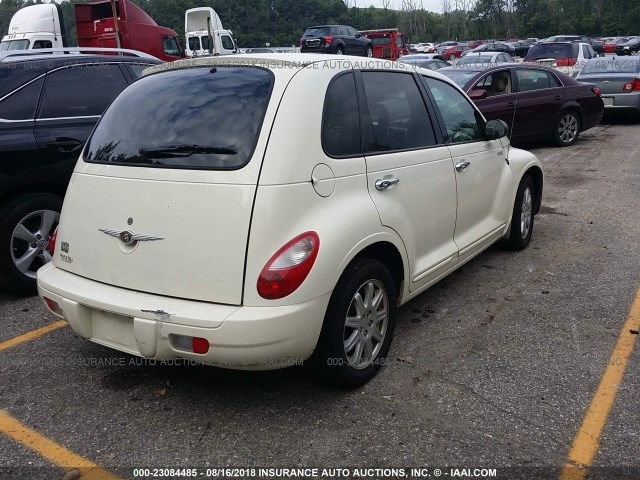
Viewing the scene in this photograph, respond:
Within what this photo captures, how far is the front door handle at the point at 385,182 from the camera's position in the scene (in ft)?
10.9

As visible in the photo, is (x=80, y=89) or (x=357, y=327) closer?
(x=357, y=327)

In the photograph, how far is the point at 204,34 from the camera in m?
24.2

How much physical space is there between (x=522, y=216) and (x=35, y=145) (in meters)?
4.18

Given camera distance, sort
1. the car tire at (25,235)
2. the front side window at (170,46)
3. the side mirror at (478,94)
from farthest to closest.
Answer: the front side window at (170,46) → the side mirror at (478,94) → the car tire at (25,235)

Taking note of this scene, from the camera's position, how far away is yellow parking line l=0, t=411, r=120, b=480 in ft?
8.66

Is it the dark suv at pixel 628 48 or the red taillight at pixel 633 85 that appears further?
the dark suv at pixel 628 48

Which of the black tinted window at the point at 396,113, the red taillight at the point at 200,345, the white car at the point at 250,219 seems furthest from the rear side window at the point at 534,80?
the red taillight at the point at 200,345

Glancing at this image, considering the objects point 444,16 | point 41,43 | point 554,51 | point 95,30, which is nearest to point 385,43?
point 554,51

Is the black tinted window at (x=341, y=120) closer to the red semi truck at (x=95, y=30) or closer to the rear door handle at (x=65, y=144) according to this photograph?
the rear door handle at (x=65, y=144)

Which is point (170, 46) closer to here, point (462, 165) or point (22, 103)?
point (22, 103)

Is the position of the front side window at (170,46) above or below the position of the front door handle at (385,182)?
above

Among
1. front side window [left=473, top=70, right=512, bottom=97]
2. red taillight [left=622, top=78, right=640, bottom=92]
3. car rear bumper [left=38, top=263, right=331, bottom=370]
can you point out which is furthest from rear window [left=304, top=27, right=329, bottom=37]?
car rear bumper [left=38, top=263, right=331, bottom=370]

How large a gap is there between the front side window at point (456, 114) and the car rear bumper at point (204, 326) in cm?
196

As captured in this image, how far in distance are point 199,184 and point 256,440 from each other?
1.25 m
